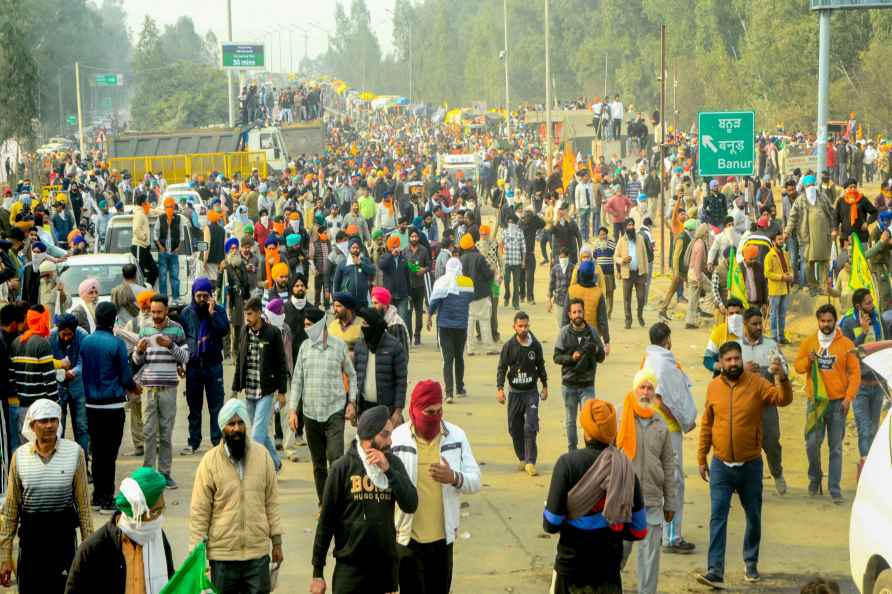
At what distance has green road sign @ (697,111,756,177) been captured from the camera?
21156 mm

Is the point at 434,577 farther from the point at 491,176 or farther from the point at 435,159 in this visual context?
the point at 435,159

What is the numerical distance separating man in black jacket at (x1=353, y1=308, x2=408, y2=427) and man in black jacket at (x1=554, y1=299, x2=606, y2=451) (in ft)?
5.86

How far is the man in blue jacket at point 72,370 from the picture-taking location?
1207 cm

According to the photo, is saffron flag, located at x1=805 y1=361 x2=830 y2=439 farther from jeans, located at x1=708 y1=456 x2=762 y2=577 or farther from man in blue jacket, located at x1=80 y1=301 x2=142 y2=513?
man in blue jacket, located at x1=80 y1=301 x2=142 y2=513

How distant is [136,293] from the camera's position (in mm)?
15625

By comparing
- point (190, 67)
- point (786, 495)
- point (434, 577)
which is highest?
point (190, 67)

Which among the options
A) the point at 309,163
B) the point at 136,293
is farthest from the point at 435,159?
the point at 136,293

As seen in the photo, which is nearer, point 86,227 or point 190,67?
point 86,227

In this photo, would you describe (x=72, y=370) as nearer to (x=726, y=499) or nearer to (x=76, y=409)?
(x=76, y=409)

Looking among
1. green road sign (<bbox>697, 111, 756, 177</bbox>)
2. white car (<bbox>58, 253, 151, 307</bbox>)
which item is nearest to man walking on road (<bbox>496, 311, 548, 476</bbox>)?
white car (<bbox>58, 253, 151, 307</bbox>)

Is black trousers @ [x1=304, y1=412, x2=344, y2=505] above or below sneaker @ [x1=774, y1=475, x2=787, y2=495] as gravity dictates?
above

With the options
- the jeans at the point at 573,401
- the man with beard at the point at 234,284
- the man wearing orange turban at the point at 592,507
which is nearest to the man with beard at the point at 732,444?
the man wearing orange turban at the point at 592,507

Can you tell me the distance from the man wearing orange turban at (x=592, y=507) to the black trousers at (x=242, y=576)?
5.36 ft

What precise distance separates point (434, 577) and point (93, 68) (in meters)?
127
